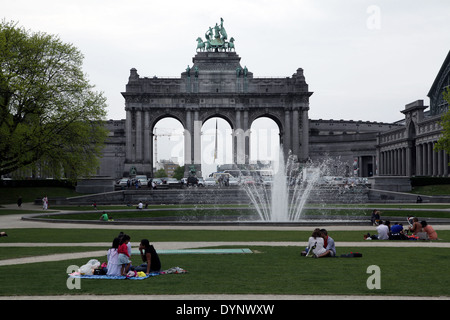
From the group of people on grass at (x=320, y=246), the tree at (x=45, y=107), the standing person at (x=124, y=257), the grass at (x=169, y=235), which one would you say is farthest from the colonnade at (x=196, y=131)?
the standing person at (x=124, y=257)

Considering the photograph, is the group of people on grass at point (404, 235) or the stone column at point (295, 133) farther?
the stone column at point (295, 133)

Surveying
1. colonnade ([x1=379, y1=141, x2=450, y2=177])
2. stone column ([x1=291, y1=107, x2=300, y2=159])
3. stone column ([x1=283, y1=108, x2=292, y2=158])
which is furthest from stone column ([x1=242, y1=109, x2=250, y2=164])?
colonnade ([x1=379, y1=141, x2=450, y2=177])

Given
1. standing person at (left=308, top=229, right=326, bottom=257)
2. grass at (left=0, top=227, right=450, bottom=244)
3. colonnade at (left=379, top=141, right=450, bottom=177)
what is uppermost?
colonnade at (left=379, top=141, right=450, bottom=177)

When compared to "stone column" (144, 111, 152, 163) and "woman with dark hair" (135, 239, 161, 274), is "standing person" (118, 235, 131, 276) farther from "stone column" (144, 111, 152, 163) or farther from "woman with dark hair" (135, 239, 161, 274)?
"stone column" (144, 111, 152, 163)

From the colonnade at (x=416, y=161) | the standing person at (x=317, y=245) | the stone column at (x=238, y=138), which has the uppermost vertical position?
the stone column at (x=238, y=138)

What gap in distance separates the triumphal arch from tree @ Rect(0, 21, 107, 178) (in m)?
49.9

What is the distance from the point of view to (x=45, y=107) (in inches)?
2047

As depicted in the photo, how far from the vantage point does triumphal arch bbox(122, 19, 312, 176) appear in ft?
349

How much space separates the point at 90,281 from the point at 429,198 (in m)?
46.1

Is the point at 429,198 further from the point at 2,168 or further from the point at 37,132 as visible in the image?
the point at 2,168

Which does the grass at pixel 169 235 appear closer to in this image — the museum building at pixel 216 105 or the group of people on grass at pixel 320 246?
the group of people on grass at pixel 320 246

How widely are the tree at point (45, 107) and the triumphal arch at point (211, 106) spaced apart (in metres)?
49.9

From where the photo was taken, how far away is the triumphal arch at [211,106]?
106m
